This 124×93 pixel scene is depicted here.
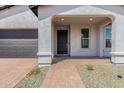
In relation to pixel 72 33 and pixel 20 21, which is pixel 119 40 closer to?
pixel 72 33

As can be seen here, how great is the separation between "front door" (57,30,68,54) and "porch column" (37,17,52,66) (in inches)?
239

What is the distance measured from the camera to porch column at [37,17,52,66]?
11.3m

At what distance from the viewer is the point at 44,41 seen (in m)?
11.3

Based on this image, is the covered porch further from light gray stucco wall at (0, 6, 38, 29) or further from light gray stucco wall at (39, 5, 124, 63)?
light gray stucco wall at (39, 5, 124, 63)

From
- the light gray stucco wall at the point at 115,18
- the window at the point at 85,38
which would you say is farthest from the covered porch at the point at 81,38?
the light gray stucco wall at the point at 115,18

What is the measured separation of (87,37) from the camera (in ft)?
55.6

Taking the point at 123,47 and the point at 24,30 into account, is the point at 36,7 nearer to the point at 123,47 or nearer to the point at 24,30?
the point at 123,47

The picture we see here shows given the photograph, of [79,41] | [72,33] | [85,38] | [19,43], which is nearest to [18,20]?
[19,43]

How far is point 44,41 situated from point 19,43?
24.6 ft

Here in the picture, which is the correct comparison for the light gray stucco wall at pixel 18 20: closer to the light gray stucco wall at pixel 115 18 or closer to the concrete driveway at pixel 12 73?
the concrete driveway at pixel 12 73

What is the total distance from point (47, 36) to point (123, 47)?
4558 millimetres

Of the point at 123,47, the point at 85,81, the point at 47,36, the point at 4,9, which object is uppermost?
the point at 4,9

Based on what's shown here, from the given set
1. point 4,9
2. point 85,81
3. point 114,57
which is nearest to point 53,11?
point 114,57

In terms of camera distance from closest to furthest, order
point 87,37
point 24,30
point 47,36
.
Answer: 1. point 47,36
2. point 87,37
3. point 24,30
